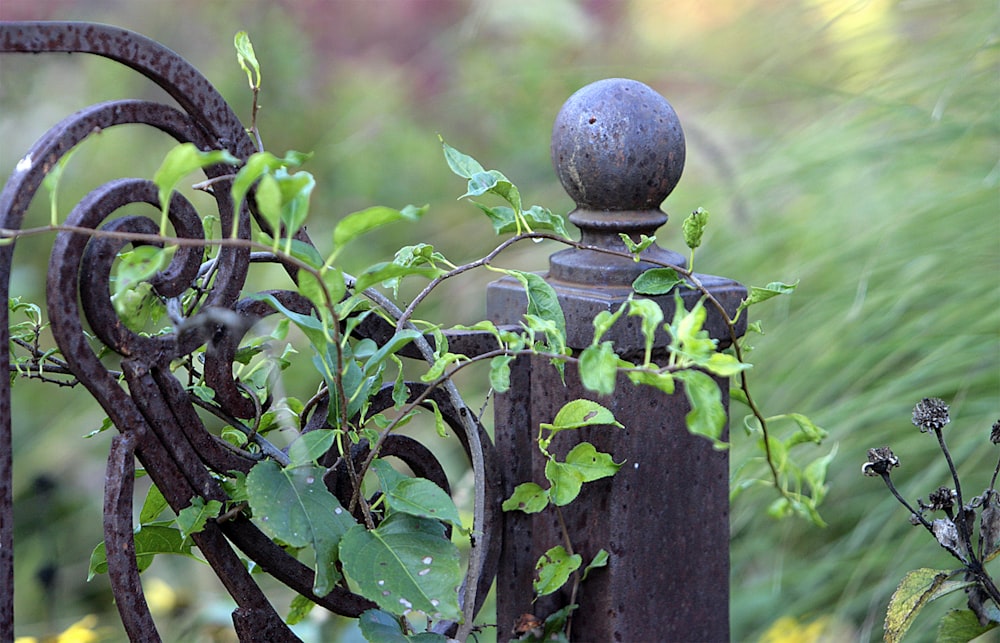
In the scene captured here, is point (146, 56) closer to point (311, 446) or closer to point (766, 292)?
point (311, 446)

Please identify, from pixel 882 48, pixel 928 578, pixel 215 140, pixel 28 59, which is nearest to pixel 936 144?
pixel 882 48

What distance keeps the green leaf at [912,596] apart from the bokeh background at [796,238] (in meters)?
0.17

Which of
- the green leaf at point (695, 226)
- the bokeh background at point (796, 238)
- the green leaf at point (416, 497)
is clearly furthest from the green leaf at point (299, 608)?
the green leaf at point (695, 226)

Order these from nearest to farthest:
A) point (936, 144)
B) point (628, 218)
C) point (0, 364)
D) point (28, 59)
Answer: point (0, 364), point (628, 218), point (936, 144), point (28, 59)

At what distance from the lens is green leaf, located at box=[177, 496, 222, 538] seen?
22.6 inches

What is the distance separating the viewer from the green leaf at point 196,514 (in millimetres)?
573

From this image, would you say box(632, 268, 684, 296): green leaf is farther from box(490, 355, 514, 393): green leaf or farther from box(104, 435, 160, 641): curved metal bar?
box(104, 435, 160, 641): curved metal bar

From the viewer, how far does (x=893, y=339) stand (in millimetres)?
1371

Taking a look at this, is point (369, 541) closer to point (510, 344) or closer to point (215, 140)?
point (510, 344)

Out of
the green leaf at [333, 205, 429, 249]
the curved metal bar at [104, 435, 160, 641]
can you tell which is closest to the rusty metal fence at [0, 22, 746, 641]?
the curved metal bar at [104, 435, 160, 641]

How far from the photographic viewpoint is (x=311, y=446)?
0.58 meters

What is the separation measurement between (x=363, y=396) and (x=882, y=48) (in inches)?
57.4

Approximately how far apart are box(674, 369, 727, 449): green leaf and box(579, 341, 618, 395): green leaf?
0.14 ft

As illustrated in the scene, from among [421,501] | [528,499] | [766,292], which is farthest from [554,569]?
[766,292]
